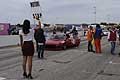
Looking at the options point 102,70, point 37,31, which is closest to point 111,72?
point 102,70

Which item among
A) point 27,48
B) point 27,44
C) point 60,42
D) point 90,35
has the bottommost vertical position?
point 60,42

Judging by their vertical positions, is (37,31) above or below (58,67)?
above

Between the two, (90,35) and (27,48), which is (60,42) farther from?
(27,48)

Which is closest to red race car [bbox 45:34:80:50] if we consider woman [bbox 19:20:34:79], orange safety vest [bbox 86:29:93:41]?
orange safety vest [bbox 86:29:93:41]

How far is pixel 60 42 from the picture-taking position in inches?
907

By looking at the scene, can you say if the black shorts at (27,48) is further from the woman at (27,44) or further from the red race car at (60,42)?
the red race car at (60,42)

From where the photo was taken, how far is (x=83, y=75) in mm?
11531

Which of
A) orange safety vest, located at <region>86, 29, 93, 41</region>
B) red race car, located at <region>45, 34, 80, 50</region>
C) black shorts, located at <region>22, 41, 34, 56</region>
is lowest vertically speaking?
red race car, located at <region>45, 34, 80, 50</region>

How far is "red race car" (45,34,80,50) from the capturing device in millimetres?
22797

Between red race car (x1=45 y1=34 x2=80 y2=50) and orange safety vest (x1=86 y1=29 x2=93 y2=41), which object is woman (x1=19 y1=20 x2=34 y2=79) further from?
red race car (x1=45 y1=34 x2=80 y2=50)

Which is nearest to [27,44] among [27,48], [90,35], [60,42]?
[27,48]

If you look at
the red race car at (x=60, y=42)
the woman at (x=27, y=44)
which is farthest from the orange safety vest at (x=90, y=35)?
the woman at (x=27, y=44)

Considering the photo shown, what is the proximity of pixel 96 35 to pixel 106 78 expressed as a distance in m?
10.2

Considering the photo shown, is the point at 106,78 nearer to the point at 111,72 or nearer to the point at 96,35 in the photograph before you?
the point at 111,72
